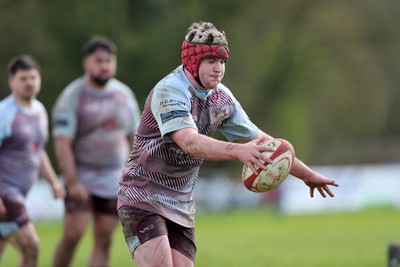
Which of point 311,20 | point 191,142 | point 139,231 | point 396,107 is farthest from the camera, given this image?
point 396,107

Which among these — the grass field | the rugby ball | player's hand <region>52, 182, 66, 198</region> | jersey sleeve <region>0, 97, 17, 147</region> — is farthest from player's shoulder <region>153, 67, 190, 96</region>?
the grass field

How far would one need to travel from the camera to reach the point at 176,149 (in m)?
7.05

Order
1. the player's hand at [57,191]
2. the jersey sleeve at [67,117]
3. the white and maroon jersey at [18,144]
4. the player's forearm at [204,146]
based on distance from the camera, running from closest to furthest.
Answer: the player's forearm at [204,146] < the white and maroon jersey at [18,144] < the player's hand at [57,191] < the jersey sleeve at [67,117]

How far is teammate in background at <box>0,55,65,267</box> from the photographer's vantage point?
33.1 feet

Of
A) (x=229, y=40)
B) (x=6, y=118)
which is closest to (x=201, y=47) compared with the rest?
(x=6, y=118)

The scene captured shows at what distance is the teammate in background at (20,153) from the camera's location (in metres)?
10.1

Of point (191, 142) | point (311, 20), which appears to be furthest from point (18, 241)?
point (311, 20)

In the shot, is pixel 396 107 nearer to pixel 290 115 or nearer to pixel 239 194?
pixel 290 115

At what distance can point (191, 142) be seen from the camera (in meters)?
6.45

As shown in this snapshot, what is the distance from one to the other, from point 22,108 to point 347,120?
164 ft

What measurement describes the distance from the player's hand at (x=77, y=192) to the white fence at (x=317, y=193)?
1783 cm

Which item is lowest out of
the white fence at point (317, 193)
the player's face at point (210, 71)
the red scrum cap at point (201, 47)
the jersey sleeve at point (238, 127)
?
the white fence at point (317, 193)

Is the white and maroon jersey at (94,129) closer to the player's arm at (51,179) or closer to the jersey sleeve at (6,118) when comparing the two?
the player's arm at (51,179)

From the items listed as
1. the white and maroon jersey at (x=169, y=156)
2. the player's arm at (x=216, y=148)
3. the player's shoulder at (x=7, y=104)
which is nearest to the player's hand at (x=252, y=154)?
the player's arm at (x=216, y=148)
